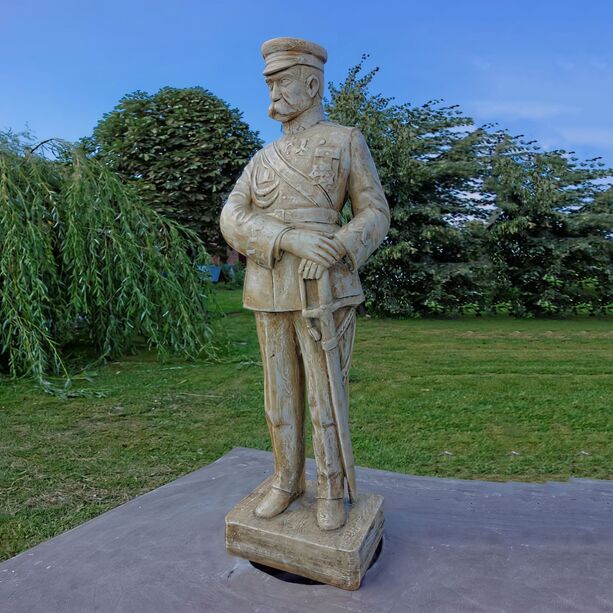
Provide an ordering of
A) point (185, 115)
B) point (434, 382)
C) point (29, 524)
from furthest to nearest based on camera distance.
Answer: point (185, 115)
point (434, 382)
point (29, 524)

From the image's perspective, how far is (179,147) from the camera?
33.8 ft

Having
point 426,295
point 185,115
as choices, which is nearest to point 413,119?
point 426,295

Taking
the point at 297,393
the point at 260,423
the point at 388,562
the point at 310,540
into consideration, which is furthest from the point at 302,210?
the point at 260,423

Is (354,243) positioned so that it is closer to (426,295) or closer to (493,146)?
(426,295)

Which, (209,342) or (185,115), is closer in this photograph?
(209,342)

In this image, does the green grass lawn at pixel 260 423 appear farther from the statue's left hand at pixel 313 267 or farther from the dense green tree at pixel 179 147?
the dense green tree at pixel 179 147

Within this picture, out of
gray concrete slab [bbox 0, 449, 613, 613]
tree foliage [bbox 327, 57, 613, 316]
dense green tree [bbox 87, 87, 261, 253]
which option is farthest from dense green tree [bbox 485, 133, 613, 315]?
gray concrete slab [bbox 0, 449, 613, 613]

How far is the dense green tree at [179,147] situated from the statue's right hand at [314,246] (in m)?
8.09

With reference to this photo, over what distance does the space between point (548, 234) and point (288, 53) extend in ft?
31.8

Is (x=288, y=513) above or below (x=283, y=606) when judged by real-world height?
above

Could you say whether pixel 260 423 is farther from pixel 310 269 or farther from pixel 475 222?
pixel 475 222

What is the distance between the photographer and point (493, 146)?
11.0 m

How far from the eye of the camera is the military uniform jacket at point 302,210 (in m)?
2.18

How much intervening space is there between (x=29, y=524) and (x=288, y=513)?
1.60 metres
